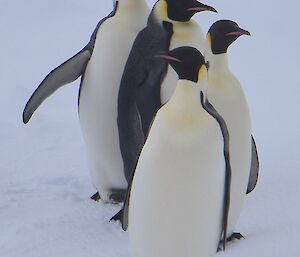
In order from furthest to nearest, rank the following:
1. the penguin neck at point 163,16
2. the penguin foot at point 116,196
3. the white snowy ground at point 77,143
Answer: the penguin foot at point 116,196
the penguin neck at point 163,16
the white snowy ground at point 77,143

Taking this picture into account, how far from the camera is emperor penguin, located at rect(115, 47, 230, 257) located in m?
2.94

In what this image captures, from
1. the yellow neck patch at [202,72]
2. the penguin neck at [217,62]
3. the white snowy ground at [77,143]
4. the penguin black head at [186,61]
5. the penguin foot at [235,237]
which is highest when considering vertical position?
the penguin black head at [186,61]

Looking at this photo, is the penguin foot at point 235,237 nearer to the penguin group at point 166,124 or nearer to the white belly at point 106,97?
the penguin group at point 166,124

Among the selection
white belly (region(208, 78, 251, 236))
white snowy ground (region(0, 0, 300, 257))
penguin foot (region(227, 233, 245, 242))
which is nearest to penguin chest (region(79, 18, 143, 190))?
white snowy ground (region(0, 0, 300, 257))

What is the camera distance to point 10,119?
21.7 feet

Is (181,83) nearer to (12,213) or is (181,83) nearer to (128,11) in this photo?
(128,11)

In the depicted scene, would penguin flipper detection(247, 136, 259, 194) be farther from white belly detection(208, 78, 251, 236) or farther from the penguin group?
white belly detection(208, 78, 251, 236)

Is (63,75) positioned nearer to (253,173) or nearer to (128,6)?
(128,6)

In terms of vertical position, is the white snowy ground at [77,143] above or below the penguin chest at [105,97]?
below

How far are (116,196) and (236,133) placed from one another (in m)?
1.11

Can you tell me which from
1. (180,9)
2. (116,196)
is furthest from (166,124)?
(116,196)

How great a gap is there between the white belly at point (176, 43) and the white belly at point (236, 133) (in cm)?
39

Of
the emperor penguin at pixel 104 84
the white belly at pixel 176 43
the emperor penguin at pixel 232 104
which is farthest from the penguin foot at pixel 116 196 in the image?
the emperor penguin at pixel 232 104

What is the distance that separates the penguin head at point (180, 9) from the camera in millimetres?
3775
